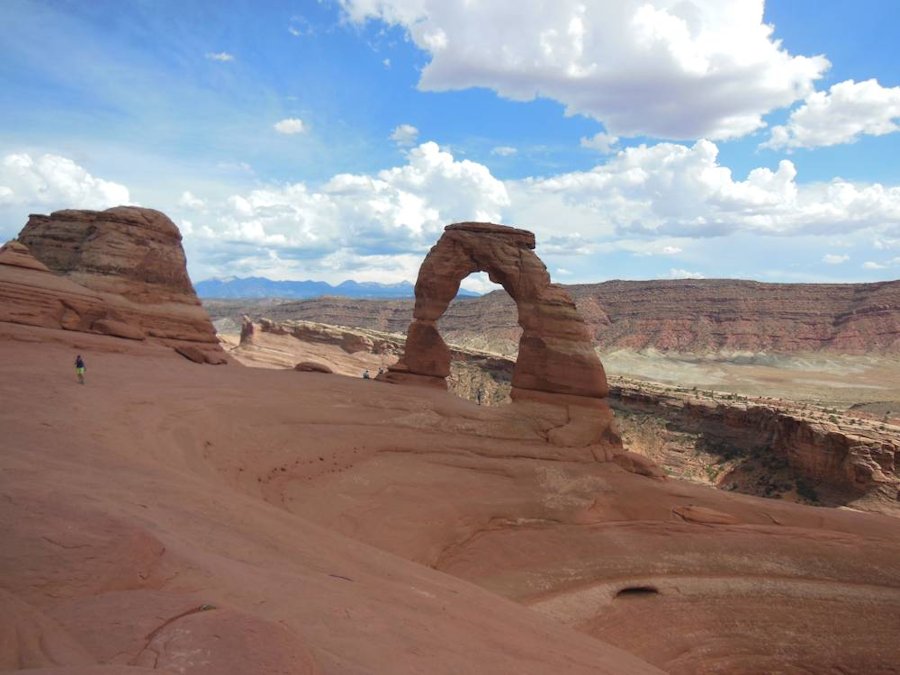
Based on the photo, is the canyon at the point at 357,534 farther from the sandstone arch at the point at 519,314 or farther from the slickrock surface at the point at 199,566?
the sandstone arch at the point at 519,314

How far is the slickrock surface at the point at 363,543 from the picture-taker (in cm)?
517

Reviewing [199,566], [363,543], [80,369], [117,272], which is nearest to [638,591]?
[363,543]

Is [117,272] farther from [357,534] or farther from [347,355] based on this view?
[347,355]

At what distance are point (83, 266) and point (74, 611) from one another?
92.8ft

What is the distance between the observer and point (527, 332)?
2298 cm

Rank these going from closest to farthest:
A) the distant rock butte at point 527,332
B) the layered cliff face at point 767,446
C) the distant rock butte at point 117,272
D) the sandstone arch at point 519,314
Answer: the distant rock butte at point 527,332
the sandstone arch at point 519,314
the distant rock butte at point 117,272
the layered cliff face at point 767,446

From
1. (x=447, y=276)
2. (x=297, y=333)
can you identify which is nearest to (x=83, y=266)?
(x=447, y=276)

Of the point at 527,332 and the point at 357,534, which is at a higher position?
the point at 527,332

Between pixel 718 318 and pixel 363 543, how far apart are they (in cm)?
11979

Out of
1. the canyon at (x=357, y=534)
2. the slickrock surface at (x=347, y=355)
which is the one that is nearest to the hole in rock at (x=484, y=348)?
the slickrock surface at (x=347, y=355)

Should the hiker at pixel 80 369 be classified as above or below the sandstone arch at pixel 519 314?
below

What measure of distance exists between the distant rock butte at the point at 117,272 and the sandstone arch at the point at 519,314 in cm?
1024

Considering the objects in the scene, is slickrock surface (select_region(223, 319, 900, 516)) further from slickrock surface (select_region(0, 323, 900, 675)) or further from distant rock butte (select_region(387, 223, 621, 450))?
distant rock butte (select_region(387, 223, 621, 450))

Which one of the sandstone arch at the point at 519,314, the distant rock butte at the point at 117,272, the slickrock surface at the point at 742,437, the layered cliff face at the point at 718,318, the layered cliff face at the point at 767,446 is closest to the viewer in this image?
the sandstone arch at the point at 519,314
